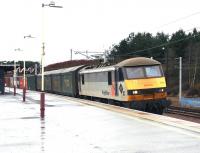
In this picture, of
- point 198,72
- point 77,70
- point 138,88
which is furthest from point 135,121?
point 198,72

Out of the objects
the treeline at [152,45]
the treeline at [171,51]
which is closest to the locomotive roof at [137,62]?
the treeline at [171,51]

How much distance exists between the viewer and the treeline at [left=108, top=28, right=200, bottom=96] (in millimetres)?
71188

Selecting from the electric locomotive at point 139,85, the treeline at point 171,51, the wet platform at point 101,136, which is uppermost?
the treeline at point 171,51

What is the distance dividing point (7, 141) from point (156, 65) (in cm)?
1556

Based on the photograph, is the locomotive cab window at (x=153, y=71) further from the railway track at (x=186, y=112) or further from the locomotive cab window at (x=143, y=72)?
the railway track at (x=186, y=112)

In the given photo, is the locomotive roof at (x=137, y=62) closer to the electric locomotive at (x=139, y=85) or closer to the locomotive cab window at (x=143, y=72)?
the electric locomotive at (x=139, y=85)

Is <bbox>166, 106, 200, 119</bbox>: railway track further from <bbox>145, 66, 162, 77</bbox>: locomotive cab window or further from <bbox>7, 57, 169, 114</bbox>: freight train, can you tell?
<bbox>145, 66, 162, 77</bbox>: locomotive cab window

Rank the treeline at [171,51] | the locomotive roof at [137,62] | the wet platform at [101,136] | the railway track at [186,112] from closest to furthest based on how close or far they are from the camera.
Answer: the wet platform at [101,136]
the locomotive roof at [137,62]
the railway track at [186,112]
the treeline at [171,51]

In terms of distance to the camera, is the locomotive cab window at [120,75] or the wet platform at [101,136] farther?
the locomotive cab window at [120,75]

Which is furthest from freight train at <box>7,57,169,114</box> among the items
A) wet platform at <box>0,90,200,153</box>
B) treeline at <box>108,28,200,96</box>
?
treeline at <box>108,28,200,96</box>

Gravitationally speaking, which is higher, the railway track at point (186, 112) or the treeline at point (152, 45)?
the treeline at point (152, 45)

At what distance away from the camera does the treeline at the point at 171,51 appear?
7119 centimetres

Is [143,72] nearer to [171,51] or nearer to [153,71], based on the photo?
[153,71]

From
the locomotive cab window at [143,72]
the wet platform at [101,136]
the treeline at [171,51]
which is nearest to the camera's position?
the wet platform at [101,136]
